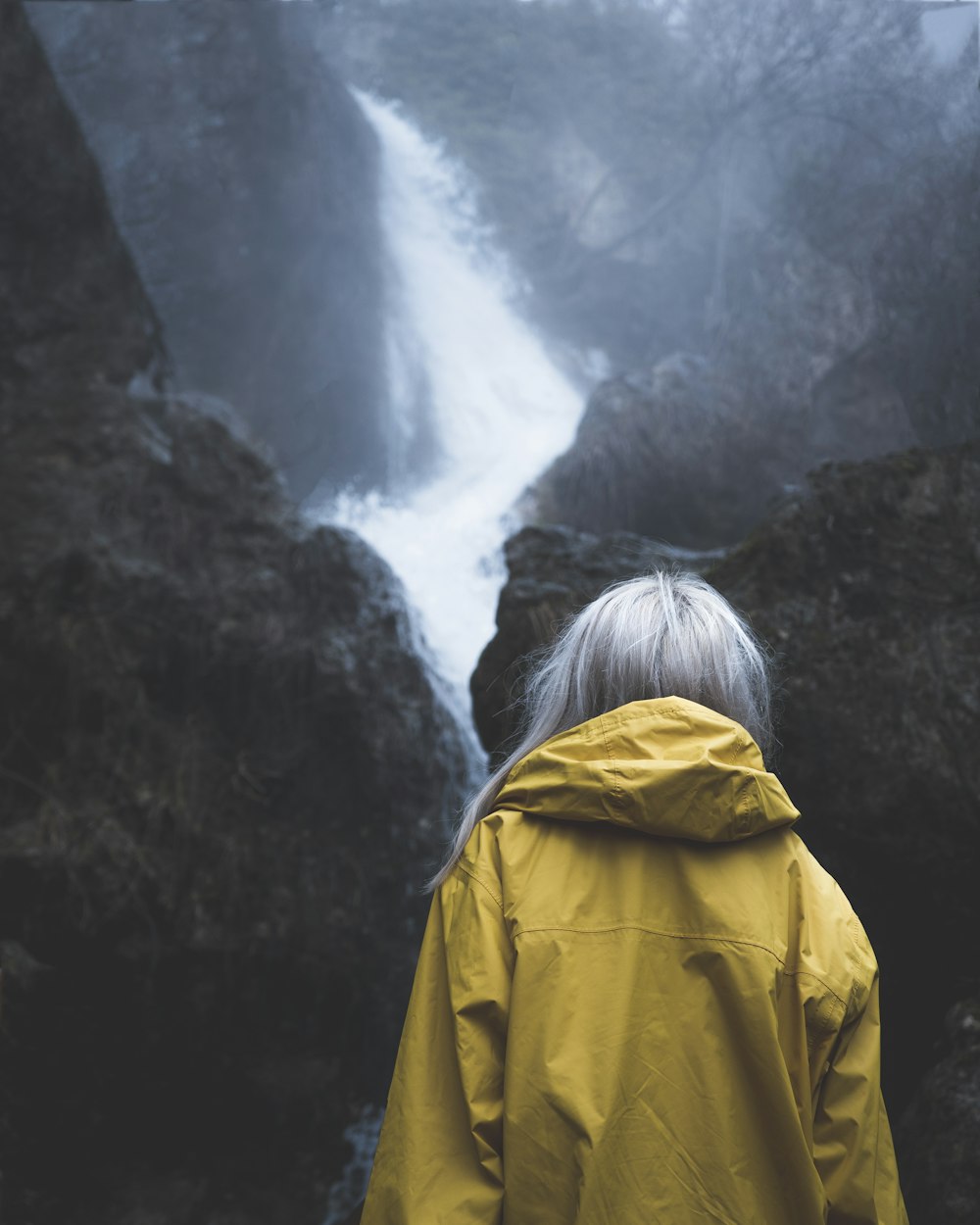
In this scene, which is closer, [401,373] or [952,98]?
[952,98]

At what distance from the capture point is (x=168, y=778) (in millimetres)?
5176

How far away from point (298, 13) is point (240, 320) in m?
4.08

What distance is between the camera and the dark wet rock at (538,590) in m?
3.71

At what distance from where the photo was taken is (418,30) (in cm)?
1273

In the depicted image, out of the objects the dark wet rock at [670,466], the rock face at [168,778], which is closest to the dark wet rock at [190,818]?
the rock face at [168,778]

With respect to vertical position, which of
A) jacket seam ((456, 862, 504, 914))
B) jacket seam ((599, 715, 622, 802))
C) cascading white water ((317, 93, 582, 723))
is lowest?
jacket seam ((456, 862, 504, 914))

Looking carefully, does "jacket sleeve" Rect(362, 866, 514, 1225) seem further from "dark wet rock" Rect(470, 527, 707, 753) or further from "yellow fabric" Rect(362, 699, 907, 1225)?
"dark wet rock" Rect(470, 527, 707, 753)

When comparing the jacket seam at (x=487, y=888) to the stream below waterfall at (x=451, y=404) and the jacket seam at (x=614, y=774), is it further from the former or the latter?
the stream below waterfall at (x=451, y=404)

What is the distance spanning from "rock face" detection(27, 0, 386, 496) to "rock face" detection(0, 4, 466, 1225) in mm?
4821

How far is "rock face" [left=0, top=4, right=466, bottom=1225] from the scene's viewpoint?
4.34m

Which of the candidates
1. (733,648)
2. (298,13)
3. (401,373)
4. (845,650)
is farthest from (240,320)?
(733,648)

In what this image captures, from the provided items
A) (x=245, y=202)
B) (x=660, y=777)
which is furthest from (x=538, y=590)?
(x=245, y=202)

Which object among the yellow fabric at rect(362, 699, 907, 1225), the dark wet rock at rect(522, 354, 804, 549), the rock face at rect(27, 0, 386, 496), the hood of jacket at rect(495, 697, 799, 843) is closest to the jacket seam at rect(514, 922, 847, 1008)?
the yellow fabric at rect(362, 699, 907, 1225)

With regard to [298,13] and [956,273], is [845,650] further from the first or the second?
[298,13]
